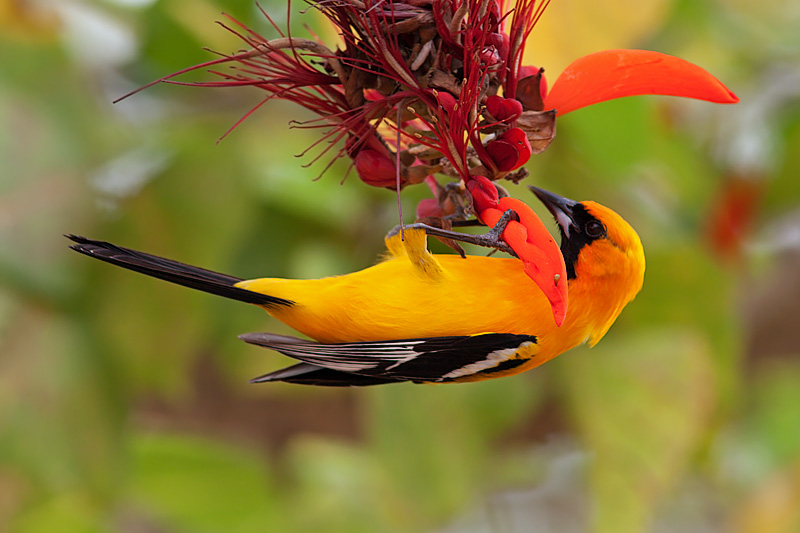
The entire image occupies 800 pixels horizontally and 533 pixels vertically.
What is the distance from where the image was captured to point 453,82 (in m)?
0.65

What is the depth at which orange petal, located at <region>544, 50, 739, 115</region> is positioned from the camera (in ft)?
1.95

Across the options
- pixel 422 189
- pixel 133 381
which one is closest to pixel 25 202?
pixel 133 381

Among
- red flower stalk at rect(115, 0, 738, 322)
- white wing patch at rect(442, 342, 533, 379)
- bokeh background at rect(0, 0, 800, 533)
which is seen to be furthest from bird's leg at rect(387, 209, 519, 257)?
bokeh background at rect(0, 0, 800, 533)

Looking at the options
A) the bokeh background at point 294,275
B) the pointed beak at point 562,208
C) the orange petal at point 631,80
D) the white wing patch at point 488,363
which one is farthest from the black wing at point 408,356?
the bokeh background at point 294,275

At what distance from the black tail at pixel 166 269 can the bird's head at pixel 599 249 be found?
267mm

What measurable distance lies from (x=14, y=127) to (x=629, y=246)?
1.28m

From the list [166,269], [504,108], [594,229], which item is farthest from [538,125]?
[166,269]

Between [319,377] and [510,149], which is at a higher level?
[510,149]

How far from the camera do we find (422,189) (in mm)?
1606

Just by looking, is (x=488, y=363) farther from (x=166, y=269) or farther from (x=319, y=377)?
(x=166, y=269)

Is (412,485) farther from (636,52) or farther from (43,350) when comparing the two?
(636,52)

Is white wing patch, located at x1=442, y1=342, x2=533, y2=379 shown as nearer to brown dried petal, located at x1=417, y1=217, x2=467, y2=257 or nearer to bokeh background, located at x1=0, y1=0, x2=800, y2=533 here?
brown dried petal, located at x1=417, y1=217, x2=467, y2=257

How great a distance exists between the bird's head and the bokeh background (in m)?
0.59

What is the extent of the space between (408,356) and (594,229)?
0.66 feet
